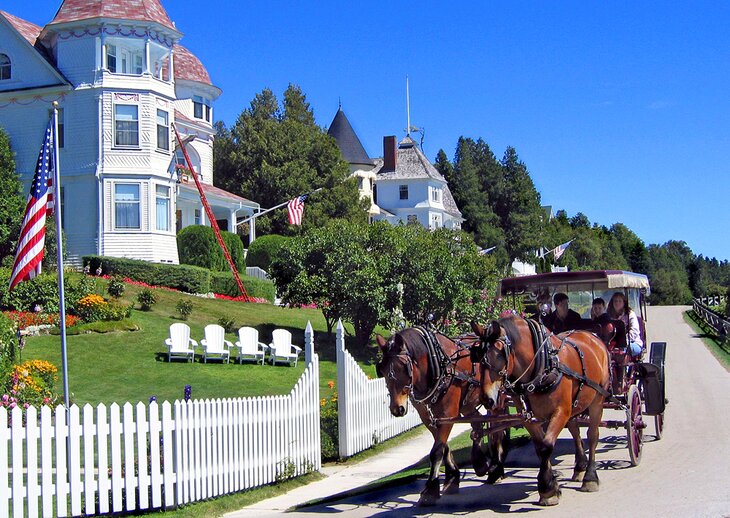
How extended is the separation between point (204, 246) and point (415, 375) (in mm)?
33137

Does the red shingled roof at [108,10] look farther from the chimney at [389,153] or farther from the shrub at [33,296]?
the chimney at [389,153]

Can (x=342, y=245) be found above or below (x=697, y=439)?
A: above

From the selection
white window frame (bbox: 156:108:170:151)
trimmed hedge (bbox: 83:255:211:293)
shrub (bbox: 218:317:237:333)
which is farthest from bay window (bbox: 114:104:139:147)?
shrub (bbox: 218:317:237:333)

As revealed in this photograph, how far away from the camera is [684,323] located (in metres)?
56.8

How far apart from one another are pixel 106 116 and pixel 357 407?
2808 centimetres

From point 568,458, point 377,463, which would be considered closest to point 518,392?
point 568,458

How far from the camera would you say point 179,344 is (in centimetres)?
2542

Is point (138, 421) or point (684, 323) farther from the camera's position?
point (684, 323)

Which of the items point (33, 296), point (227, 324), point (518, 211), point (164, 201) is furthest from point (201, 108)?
point (518, 211)

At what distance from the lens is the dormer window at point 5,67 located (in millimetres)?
42531

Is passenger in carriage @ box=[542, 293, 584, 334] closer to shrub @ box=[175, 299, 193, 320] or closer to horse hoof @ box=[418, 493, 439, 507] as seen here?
horse hoof @ box=[418, 493, 439, 507]

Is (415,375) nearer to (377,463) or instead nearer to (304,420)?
(304,420)

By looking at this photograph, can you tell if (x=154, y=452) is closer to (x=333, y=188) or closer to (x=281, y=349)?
(x=281, y=349)

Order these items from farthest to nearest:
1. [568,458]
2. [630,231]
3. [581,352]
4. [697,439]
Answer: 1. [630,231]
2. [697,439]
3. [568,458]
4. [581,352]
